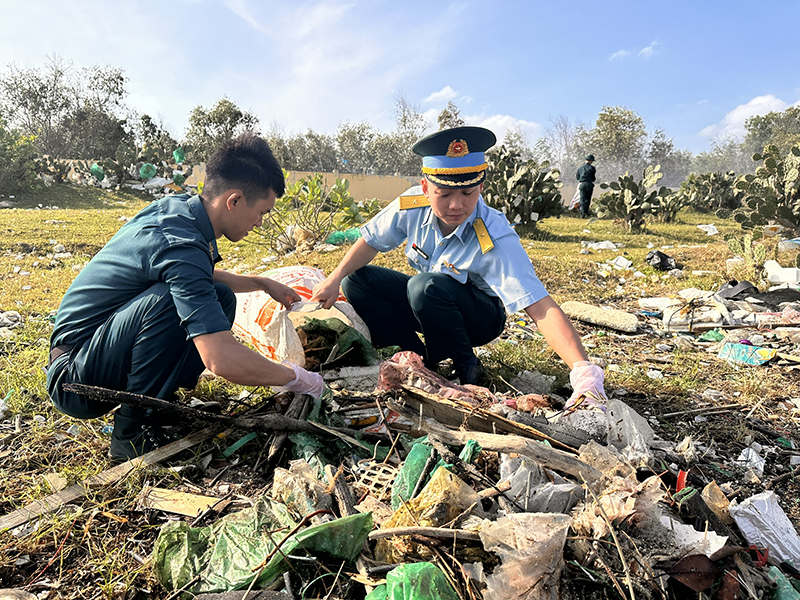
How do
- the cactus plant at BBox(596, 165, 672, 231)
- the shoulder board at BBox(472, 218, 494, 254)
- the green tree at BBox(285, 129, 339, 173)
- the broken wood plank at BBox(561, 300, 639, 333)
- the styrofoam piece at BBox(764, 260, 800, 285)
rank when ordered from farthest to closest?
the green tree at BBox(285, 129, 339, 173) → the cactus plant at BBox(596, 165, 672, 231) → the styrofoam piece at BBox(764, 260, 800, 285) → the broken wood plank at BBox(561, 300, 639, 333) → the shoulder board at BBox(472, 218, 494, 254)

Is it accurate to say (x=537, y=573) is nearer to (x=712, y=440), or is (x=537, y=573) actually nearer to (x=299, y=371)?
(x=299, y=371)

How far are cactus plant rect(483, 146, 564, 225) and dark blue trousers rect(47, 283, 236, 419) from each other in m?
7.59

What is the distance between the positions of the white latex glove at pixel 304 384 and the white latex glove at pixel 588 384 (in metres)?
1.04

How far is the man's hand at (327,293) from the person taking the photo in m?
2.69

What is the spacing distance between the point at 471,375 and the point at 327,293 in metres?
0.91

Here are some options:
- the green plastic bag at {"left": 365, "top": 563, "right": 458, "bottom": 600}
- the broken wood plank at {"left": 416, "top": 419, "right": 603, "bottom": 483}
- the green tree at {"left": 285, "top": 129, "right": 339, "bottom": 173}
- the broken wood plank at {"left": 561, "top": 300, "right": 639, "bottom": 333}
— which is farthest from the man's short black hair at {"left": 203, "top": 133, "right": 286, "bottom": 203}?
the green tree at {"left": 285, "top": 129, "right": 339, "bottom": 173}

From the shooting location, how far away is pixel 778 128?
3769 centimetres

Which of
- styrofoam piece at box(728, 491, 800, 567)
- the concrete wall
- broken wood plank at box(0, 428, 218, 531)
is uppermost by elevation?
the concrete wall

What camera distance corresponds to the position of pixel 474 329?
2.79 m

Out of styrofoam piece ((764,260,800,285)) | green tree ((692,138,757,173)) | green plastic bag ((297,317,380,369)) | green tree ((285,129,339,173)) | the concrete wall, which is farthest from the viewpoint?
green tree ((692,138,757,173))

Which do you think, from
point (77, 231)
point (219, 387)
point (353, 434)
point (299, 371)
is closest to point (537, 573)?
point (353, 434)

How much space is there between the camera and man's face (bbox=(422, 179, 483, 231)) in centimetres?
237

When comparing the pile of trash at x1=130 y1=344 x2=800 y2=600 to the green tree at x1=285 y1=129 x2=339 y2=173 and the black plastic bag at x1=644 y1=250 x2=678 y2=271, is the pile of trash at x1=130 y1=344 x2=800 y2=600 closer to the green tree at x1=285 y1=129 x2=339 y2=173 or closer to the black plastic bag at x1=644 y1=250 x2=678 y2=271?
the black plastic bag at x1=644 y1=250 x2=678 y2=271

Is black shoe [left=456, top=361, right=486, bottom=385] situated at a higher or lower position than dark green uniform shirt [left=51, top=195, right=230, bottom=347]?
lower
